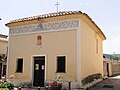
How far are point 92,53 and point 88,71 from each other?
7.10ft

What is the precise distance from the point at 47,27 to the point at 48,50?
1.71 metres

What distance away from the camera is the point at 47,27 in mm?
15227

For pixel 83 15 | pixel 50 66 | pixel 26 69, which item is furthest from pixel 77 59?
pixel 26 69

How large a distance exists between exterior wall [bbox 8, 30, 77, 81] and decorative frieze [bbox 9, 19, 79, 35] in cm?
29

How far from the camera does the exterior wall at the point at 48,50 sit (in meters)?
14.0

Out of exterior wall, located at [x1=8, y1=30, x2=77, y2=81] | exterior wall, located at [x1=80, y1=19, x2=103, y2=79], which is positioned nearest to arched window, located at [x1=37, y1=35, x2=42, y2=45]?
exterior wall, located at [x1=8, y1=30, x2=77, y2=81]

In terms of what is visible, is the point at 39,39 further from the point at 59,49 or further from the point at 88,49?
the point at 88,49

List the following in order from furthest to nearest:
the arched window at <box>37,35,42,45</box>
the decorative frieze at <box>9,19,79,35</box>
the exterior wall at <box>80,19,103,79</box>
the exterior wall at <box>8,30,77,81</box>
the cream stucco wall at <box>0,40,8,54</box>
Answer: the cream stucco wall at <box>0,40,8,54</box> < the arched window at <box>37,35,42,45</box> < the exterior wall at <box>80,19,103,79</box> < the decorative frieze at <box>9,19,79,35</box> < the exterior wall at <box>8,30,77,81</box>

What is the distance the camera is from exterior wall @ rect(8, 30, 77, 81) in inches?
551

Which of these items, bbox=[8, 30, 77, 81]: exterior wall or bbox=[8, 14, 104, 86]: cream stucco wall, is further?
bbox=[8, 30, 77, 81]: exterior wall

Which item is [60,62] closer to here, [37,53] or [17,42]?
[37,53]

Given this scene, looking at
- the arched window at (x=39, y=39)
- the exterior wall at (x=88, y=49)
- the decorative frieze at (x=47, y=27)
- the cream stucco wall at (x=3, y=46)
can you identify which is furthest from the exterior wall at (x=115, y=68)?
the decorative frieze at (x=47, y=27)

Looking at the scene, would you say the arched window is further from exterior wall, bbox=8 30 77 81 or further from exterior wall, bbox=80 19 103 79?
exterior wall, bbox=80 19 103 79

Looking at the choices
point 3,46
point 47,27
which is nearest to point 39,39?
point 47,27
